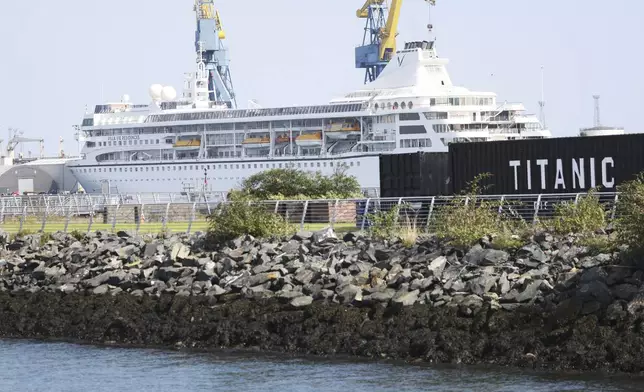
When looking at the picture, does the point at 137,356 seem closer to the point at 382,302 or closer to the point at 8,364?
the point at 8,364

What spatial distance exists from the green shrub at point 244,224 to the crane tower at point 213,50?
73463mm

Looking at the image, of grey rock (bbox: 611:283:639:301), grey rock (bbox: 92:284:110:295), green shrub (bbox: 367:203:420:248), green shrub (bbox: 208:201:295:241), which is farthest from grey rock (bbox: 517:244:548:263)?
grey rock (bbox: 92:284:110:295)

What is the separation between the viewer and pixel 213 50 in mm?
102562

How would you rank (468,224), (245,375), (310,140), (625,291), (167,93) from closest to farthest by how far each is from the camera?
(625,291) < (245,375) < (468,224) < (310,140) < (167,93)

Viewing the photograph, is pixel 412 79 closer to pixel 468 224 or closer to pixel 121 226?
pixel 121 226

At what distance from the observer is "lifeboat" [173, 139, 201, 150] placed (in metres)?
85.2

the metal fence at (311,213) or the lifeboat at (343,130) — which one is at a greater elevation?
the lifeboat at (343,130)

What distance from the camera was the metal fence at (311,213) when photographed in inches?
998

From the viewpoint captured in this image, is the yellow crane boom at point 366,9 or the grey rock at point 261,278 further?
the yellow crane boom at point 366,9

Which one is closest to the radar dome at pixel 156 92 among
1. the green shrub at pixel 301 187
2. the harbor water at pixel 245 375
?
the green shrub at pixel 301 187

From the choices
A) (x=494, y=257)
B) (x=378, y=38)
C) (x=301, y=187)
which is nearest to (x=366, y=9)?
(x=378, y=38)

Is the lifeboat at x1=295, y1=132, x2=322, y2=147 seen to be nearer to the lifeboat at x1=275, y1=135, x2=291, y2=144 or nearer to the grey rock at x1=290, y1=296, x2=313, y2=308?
the lifeboat at x1=275, y1=135, x2=291, y2=144

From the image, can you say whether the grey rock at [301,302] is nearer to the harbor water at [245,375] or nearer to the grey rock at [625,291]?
the harbor water at [245,375]

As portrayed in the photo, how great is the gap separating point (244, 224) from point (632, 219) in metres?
9.55
